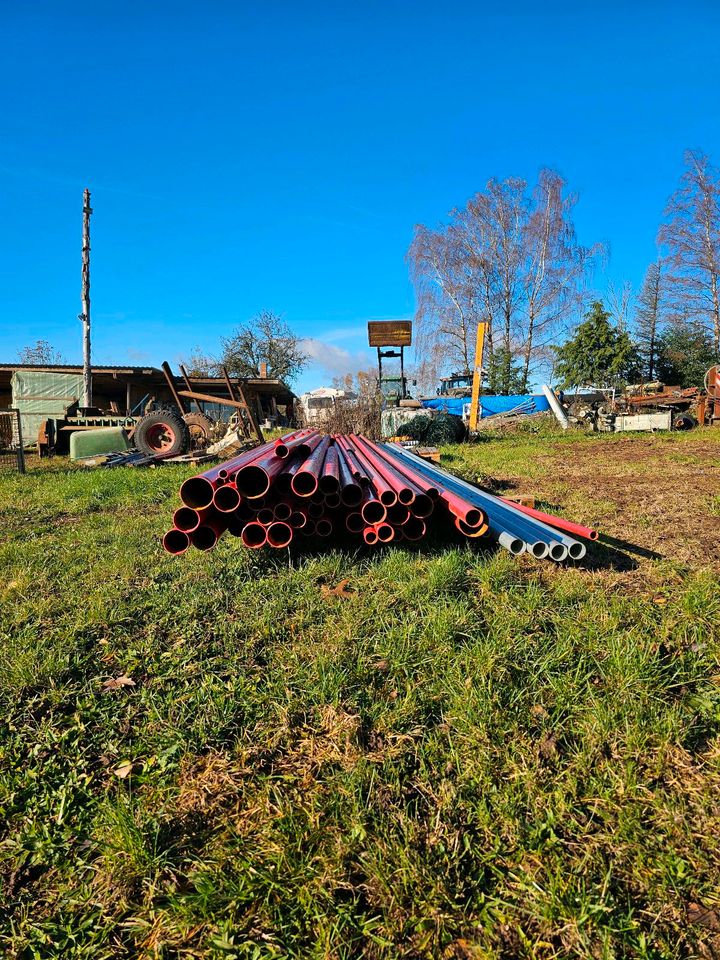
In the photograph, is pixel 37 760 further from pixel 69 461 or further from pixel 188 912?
pixel 69 461

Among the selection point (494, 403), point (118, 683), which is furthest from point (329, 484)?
point (494, 403)

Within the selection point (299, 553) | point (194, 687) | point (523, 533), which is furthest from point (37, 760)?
point (523, 533)

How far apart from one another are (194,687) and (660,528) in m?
4.10

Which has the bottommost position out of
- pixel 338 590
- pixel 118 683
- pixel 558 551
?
pixel 118 683

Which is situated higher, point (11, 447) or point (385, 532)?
point (11, 447)

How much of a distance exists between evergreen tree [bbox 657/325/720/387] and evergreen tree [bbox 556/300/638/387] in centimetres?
311

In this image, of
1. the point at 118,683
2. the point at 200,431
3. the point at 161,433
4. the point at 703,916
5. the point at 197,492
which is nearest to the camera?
the point at 703,916

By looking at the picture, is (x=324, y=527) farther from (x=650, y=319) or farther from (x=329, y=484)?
(x=650, y=319)

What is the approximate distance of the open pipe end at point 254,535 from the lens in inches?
146

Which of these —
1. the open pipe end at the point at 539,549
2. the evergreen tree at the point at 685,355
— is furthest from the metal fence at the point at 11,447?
the evergreen tree at the point at 685,355

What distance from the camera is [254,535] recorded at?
3.80 m

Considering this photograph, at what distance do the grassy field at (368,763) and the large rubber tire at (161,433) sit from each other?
330 inches

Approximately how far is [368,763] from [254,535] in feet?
6.99

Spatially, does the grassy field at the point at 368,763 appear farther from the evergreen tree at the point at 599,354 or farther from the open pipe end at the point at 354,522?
the evergreen tree at the point at 599,354
